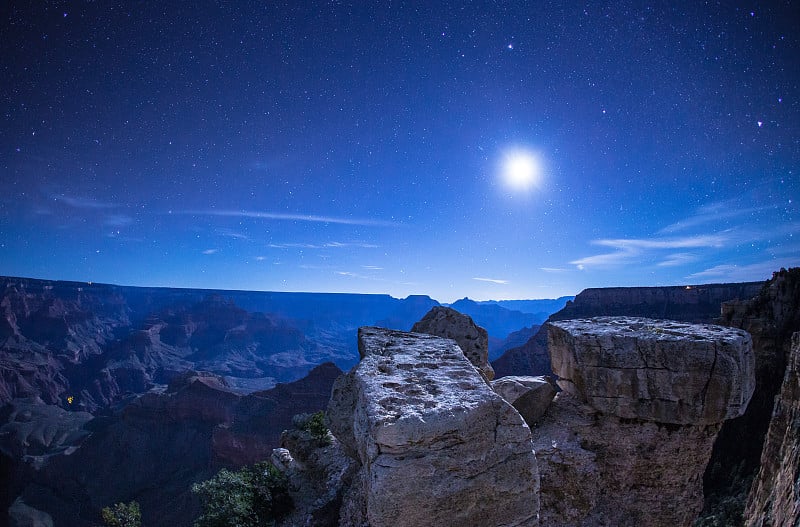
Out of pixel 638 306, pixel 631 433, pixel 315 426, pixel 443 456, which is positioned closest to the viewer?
pixel 443 456

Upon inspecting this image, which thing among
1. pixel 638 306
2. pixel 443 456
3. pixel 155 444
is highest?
pixel 443 456

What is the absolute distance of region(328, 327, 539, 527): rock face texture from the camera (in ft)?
6.56

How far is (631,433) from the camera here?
182 inches

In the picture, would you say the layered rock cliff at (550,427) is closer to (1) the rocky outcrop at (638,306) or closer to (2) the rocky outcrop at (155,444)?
(2) the rocky outcrop at (155,444)

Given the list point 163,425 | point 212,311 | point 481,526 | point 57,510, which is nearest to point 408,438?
point 481,526

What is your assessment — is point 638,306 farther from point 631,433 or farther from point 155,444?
point 155,444

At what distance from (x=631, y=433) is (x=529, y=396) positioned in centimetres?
137

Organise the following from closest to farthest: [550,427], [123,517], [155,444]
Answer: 1. [550,427]
2. [123,517]
3. [155,444]

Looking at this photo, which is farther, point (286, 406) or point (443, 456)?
point (286, 406)

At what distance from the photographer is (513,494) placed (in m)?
2.20

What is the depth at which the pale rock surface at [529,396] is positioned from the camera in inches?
205

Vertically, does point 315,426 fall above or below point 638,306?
below

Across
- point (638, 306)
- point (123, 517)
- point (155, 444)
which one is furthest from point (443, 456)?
point (638, 306)

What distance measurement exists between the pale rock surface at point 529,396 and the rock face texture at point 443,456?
303cm
